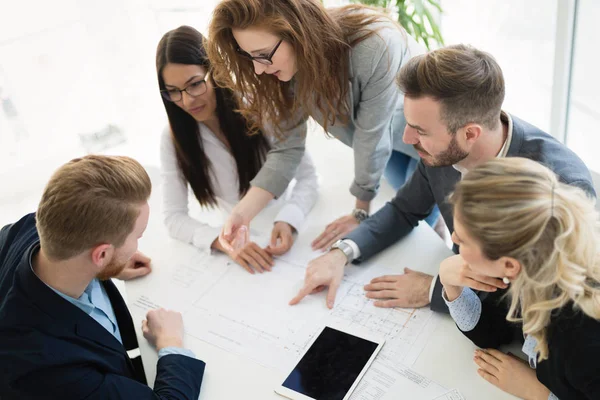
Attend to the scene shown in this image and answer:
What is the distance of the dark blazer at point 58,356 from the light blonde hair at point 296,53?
29.8 inches

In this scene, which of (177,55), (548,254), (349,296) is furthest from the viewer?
(177,55)

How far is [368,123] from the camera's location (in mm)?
1728

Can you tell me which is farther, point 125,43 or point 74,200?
point 125,43

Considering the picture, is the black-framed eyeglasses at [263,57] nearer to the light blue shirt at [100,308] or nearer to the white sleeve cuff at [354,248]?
the white sleeve cuff at [354,248]

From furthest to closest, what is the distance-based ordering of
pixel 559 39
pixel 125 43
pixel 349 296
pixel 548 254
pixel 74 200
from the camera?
1. pixel 125 43
2. pixel 559 39
3. pixel 349 296
4. pixel 74 200
5. pixel 548 254

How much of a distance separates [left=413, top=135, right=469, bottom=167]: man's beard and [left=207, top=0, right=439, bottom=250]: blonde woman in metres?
0.30

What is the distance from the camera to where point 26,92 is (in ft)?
9.27

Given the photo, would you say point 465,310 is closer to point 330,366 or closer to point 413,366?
point 413,366

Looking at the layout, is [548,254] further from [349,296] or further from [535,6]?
[535,6]

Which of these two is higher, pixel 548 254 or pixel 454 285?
pixel 548 254

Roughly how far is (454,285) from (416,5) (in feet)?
4.89

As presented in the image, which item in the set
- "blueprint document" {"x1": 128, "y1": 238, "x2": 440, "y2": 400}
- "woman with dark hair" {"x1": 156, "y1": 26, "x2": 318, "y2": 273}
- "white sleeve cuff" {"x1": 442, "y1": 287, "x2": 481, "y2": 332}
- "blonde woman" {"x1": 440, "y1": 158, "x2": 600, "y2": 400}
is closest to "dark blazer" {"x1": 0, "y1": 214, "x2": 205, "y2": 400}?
"blueprint document" {"x1": 128, "y1": 238, "x2": 440, "y2": 400}

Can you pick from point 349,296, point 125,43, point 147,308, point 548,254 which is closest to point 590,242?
point 548,254

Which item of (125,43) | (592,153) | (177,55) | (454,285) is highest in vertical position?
(177,55)
